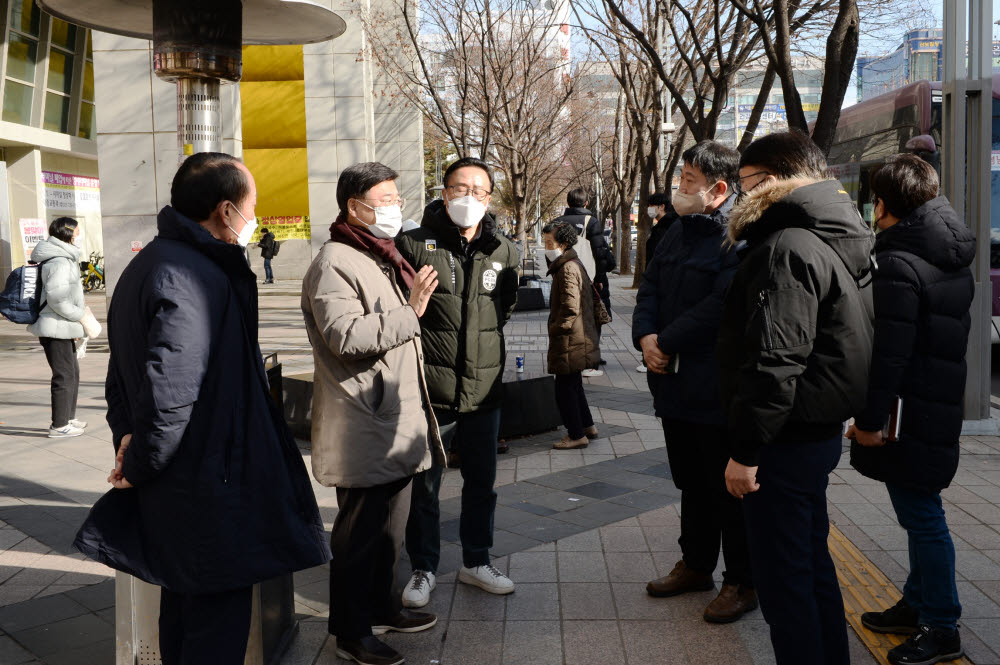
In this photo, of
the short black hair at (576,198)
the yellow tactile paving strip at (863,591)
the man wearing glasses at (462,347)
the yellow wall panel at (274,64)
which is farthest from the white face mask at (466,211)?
the yellow wall panel at (274,64)

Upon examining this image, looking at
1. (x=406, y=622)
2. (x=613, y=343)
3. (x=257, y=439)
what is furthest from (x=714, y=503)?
(x=613, y=343)

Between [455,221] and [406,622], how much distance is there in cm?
171

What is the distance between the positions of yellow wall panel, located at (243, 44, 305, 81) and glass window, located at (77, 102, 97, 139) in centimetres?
634

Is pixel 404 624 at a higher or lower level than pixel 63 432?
lower

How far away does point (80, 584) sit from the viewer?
14.4ft

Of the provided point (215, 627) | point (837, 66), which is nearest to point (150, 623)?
point (215, 627)

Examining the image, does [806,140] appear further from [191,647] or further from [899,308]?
[191,647]

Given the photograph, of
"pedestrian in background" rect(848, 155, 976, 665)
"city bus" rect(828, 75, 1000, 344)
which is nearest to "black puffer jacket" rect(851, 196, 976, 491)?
"pedestrian in background" rect(848, 155, 976, 665)

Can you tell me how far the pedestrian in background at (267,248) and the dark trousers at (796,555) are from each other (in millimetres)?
25943

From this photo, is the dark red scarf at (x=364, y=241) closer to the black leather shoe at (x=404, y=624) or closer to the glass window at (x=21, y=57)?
the black leather shoe at (x=404, y=624)

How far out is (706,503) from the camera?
13.4 ft

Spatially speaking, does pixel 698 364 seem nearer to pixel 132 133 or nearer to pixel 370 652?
pixel 370 652

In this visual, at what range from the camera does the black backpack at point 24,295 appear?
24.5 feet

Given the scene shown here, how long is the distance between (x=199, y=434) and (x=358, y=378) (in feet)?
3.09
